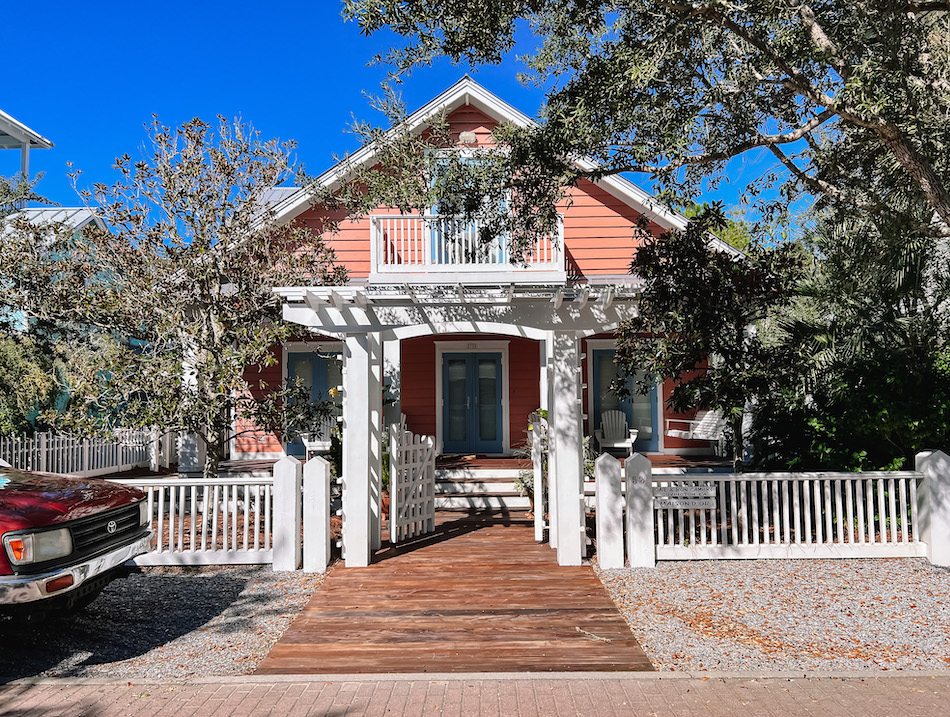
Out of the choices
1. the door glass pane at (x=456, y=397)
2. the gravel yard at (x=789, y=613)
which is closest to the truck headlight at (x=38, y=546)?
the gravel yard at (x=789, y=613)

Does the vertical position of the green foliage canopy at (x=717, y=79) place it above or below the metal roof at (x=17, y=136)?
below

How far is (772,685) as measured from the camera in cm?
450

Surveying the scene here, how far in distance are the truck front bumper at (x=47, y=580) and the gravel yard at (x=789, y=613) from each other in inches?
163

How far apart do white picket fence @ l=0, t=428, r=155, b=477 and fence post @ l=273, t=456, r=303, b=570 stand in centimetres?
540

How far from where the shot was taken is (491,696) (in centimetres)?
438

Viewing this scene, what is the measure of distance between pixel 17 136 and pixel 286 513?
22891 millimetres

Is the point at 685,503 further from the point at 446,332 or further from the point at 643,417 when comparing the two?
the point at 643,417

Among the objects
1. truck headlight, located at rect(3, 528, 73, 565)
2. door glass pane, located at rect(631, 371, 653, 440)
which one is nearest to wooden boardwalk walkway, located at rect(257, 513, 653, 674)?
truck headlight, located at rect(3, 528, 73, 565)

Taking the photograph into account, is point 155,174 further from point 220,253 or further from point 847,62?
point 847,62

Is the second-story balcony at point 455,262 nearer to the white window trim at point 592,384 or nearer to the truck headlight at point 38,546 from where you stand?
the white window trim at point 592,384

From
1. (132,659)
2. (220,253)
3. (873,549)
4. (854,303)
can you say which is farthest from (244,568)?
(854,303)

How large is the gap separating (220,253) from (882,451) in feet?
29.9

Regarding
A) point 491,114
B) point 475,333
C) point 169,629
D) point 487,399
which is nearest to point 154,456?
point 487,399

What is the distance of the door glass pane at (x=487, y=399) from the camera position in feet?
47.0
